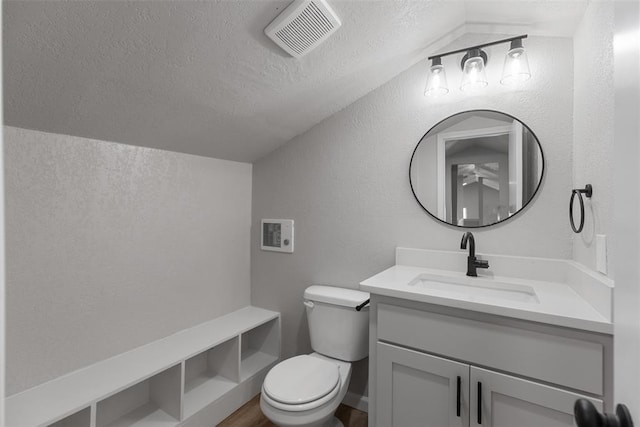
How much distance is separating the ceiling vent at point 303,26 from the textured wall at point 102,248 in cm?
101

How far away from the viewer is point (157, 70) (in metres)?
1.32

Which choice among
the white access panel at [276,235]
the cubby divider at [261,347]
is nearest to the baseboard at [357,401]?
the cubby divider at [261,347]

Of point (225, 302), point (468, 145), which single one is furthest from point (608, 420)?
point (225, 302)

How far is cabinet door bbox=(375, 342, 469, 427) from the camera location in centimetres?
125

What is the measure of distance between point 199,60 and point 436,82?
1.23m

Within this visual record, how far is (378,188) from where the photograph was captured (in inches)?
77.6

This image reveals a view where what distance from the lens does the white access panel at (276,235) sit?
7.52ft

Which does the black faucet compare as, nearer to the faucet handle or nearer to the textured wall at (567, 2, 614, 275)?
the faucet handle

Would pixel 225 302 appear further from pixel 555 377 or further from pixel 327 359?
pixel 555 377

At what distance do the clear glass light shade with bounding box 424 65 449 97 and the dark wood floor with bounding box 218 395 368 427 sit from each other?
196 centimetres

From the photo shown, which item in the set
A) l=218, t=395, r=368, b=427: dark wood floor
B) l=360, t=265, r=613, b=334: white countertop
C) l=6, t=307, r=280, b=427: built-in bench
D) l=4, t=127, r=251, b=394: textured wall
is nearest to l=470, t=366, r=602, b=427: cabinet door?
l=360, t=265, r=613, b=334: white countertop

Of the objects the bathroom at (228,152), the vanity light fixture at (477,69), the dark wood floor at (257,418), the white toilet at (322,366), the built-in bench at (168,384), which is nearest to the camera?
the bathroom at (228,152)

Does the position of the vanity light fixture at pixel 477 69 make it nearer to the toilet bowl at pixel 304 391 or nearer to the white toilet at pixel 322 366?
the white toilet at pixel 322 366

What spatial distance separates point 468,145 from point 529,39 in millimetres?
578
